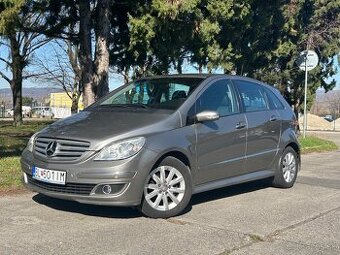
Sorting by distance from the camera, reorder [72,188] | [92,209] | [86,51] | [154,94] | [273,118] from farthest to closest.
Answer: [86,51]
[273,118]
[154,94]
[92,209]
[72,188]

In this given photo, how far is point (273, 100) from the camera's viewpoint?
8875mm

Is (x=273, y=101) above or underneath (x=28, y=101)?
above

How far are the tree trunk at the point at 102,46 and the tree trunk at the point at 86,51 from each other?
0.16 metres

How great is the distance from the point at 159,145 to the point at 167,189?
0.55 meters

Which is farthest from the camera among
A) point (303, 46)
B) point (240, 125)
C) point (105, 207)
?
point (303, 46)

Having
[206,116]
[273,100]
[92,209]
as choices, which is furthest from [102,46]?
[92,209]

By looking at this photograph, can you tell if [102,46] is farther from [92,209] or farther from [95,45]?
[92,209]

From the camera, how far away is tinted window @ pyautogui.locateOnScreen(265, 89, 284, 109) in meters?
8.79

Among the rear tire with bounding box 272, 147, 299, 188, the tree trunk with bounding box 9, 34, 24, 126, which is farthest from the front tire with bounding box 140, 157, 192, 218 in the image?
the tree trunk with bounding box 9, 34, 24, 126

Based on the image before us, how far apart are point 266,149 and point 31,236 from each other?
391 centimetres

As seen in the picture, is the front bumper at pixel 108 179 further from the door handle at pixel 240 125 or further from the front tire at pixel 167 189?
the door handle at pixel 240 125

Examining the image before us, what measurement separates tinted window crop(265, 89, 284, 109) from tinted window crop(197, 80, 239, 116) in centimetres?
117

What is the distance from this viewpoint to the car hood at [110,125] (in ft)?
20.6

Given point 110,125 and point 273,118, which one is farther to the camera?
point 273,118
